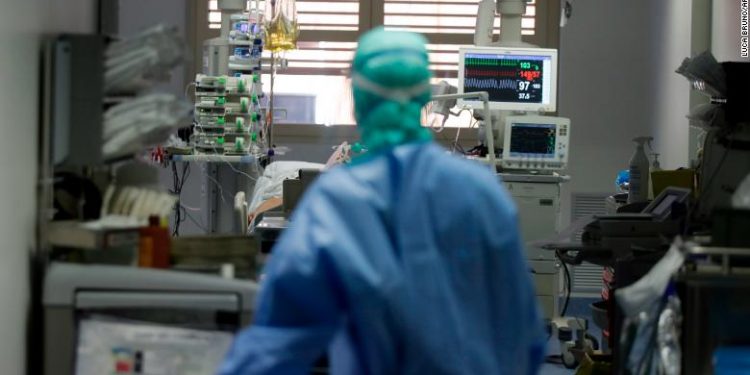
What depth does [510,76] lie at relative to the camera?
6637 mm

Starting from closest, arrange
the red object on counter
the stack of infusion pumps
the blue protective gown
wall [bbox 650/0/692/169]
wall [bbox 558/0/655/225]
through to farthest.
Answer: the blue protective gown → the red object on counter → the stack of infusion pumps → wall [bbox 650/0/692/169] → wall [bbox 558/0/655/225]

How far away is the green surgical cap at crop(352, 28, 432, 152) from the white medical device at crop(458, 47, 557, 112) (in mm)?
4331

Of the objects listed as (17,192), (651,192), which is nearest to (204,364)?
(17,192)

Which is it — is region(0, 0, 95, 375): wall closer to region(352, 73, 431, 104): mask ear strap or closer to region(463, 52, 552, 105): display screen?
region(352, 73, 431, 104): mask ear strap

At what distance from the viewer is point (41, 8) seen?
2.76 m

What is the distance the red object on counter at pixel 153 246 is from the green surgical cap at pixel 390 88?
2.23 ft

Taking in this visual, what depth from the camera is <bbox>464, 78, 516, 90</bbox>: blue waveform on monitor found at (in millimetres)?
6598

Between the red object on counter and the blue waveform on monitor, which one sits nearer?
the red object on counter

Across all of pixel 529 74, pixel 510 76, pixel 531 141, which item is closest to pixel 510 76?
pixel 510 76

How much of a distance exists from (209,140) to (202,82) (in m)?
0.35

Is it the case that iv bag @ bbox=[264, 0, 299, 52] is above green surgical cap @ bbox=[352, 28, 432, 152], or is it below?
above

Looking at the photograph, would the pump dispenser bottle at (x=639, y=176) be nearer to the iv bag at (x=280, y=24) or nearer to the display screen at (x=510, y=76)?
the display screen at (x=510, y=76)

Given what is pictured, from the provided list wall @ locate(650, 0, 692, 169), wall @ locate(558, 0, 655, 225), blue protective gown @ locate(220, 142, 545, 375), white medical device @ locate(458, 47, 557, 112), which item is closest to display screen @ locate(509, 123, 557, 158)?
white medical device @ locate(458, 47, 557, 112)

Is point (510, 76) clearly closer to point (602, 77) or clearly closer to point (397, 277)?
point (602, 77)
